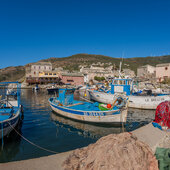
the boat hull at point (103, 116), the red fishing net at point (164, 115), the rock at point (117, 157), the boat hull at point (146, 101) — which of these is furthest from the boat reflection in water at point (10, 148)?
the boat hull at point (146, 101)

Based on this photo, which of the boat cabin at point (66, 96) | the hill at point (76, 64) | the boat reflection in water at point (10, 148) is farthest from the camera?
the hill at point (76, 64)

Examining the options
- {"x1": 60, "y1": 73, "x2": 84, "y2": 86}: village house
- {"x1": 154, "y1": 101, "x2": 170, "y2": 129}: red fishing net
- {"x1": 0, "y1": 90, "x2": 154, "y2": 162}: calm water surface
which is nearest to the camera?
{"x1": 154, "y1": 101, "x2": 170, "y2": 129}: red fishing net

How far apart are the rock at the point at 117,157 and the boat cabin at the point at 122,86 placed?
Result: 2003 cm

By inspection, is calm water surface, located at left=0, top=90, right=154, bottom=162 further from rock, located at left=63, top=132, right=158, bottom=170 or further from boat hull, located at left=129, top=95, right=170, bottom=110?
rock, located at left=63, top=132, right=158, bottom=170

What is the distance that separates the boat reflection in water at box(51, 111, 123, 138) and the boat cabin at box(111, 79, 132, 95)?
36.3ft

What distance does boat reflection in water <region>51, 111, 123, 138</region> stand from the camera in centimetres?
1149

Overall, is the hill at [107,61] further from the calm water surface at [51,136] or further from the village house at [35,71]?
the calm water surface at [51,136]

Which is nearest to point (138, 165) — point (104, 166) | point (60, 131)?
point (104, 166)

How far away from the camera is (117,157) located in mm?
2809

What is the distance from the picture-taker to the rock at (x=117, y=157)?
108 inches

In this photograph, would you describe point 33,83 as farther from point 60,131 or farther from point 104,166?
point 104,166

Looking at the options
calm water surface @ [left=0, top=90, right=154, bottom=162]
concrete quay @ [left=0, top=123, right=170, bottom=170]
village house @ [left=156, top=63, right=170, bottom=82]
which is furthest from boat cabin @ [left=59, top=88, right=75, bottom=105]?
village house @ [left=156, top=63, right=170, bottom=82]

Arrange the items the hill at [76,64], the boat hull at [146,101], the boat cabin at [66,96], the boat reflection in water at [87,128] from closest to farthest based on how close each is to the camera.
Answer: the boat reflection in water at [87,128], the boat cabin at [66,96], the boat hull at [146,101], the hill at [76,64]

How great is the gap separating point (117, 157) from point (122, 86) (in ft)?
68.2
